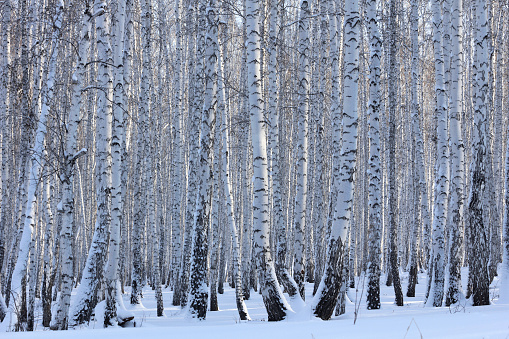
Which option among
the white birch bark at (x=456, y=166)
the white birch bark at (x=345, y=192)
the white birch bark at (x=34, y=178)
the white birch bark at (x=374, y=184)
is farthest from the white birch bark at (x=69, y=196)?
the white birch bark at (x=456, y=166)

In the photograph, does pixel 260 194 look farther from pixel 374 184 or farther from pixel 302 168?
pixel 374 184

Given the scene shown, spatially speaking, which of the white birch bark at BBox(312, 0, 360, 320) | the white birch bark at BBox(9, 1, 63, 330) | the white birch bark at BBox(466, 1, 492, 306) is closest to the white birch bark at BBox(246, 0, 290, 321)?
the white birch bark at BBox(312, 0, 360, 320)

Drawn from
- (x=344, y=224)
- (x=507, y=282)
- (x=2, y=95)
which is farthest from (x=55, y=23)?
(x=507, y=282)

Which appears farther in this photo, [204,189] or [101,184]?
[204,189]

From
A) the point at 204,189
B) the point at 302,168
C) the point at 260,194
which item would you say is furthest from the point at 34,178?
the point at 302,168

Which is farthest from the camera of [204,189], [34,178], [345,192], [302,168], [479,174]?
[302,168]

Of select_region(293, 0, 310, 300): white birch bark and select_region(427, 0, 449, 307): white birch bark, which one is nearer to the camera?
select_region(427, 0, 449, 307): white birch bark

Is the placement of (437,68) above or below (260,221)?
above

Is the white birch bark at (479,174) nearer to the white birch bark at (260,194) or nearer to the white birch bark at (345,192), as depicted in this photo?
the white birch bark at (345,192)

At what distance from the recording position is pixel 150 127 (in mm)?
13867

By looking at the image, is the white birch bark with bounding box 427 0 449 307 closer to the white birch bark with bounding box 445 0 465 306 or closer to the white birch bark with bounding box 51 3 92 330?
the white birch bark with bounding box 445 0 465 306

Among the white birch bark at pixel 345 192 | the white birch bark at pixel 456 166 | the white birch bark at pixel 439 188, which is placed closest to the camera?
the white birch bark at pixel 345 192

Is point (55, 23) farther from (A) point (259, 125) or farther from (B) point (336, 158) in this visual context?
(B) point (336, 158)

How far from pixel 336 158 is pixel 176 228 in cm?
533
